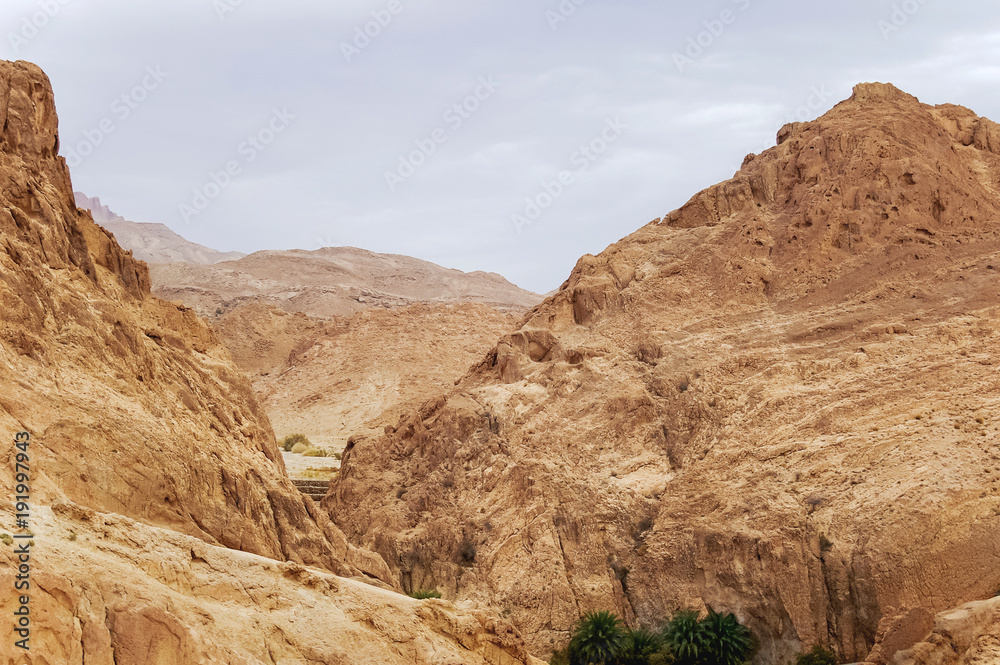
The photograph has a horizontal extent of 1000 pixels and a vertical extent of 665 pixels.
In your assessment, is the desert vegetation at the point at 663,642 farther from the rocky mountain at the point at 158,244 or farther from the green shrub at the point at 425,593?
the rocky mountain at the point at 158,244

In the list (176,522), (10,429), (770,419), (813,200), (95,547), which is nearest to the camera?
(95,547)

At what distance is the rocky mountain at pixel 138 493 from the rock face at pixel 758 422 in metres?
5.46

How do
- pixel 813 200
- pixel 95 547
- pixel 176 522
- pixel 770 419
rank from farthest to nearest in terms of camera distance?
pixel 813 200 < pixel 770 419 < pixel 176 522 < pixel 95 547

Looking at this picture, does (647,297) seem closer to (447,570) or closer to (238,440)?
(447,570)

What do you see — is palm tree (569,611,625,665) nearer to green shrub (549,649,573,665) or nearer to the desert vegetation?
the desert vegetation

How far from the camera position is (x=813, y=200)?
25.0 meters

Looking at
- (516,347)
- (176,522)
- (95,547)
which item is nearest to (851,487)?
(516,347)

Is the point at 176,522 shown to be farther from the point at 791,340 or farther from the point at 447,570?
the point at 791,340

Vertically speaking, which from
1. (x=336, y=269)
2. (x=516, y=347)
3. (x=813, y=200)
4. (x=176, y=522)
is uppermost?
(x=336, y=269)

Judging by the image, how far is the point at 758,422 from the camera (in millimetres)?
21453

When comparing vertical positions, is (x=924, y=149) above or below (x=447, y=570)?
above

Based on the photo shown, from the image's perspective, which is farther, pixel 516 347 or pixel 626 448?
pixel 516 347

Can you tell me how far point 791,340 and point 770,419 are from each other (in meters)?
2.47

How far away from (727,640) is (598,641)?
248cm
